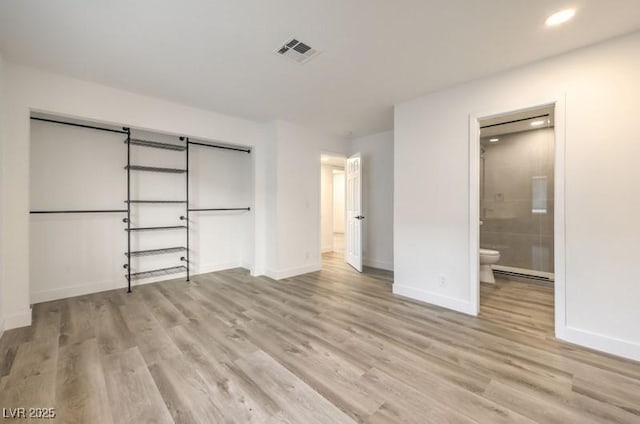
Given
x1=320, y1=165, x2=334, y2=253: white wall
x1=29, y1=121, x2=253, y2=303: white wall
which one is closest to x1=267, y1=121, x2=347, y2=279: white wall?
x1=29, y1=121, x2=253, y2=303: white wall

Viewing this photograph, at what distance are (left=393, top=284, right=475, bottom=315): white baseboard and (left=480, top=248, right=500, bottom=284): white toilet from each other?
1.35m

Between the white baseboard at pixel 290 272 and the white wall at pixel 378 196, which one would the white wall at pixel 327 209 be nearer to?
the white wall at pixel 378 196

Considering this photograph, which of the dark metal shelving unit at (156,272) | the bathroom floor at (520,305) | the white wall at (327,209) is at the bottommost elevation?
the bathroom floor at (520,305)

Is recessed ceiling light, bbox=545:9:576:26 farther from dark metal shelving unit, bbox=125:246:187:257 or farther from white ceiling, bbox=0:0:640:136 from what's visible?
dark metal shelving unit, bbox=125:246:187:257

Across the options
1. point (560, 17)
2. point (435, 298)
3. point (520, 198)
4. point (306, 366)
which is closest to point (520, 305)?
point (435, 298)

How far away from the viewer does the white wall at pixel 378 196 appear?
199 inches

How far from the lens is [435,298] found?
3.22 m

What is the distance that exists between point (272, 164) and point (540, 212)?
184 inches

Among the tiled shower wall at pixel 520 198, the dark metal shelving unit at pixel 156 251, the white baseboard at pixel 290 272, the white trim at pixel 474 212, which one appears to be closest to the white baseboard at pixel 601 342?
the white trim at pixel 474 212

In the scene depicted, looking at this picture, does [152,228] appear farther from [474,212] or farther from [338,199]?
[338,199]

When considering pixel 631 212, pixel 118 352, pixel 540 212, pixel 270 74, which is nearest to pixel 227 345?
pixel 118 352

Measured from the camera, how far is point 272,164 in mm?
4387

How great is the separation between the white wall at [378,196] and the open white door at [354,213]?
375 mm

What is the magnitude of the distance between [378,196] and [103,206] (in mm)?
4480
